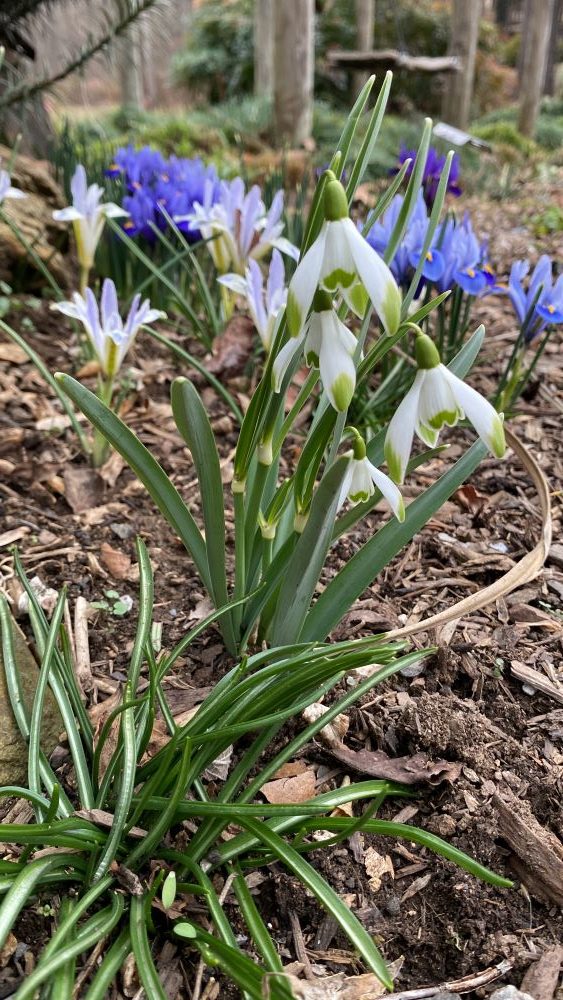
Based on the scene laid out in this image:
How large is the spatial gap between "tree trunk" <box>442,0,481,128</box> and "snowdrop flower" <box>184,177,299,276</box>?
725cm

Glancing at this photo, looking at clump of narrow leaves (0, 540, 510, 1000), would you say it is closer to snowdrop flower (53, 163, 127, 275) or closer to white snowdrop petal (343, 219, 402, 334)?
white snowdrop petal (343, 219, 402, 334)

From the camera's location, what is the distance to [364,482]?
1.07 m

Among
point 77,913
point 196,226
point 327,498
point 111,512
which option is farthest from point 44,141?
point 77,913

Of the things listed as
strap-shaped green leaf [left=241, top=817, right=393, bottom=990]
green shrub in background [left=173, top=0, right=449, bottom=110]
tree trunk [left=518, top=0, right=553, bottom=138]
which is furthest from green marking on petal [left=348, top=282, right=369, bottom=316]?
green shrub in background [left=173, top=0, right=449, bottom=110]

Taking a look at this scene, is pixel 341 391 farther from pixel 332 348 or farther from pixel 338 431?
pixel 338 431

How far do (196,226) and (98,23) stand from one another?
1617 mm

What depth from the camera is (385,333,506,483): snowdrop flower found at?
0.93 metres

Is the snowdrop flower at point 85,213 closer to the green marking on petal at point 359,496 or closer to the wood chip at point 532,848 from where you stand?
the green marking on petal at point 359,496

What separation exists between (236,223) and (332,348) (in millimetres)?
1786

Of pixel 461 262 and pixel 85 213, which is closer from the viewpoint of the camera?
pixel 461 262

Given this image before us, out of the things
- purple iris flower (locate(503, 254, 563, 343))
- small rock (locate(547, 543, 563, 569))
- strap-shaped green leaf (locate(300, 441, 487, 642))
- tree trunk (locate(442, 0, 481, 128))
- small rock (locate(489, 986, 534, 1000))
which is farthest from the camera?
tree trunk (locate(442, 0, 481, 128))

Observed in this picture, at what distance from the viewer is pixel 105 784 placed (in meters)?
1.18

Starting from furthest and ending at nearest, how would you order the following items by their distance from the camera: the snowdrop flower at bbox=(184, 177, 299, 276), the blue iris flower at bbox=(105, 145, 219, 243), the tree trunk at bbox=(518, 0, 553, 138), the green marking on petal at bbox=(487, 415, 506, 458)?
the tree trunk at bbox=(518, 0, 553, 138) < the blue iris flower at bbox=(105, 145, 219, 243) < the snowdrop flower at bbox=(184, 177, 299, 276) < the green marking on petal at bbox=(487, 415, 506, 458)

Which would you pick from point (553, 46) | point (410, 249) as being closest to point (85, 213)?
point (410, 249)
